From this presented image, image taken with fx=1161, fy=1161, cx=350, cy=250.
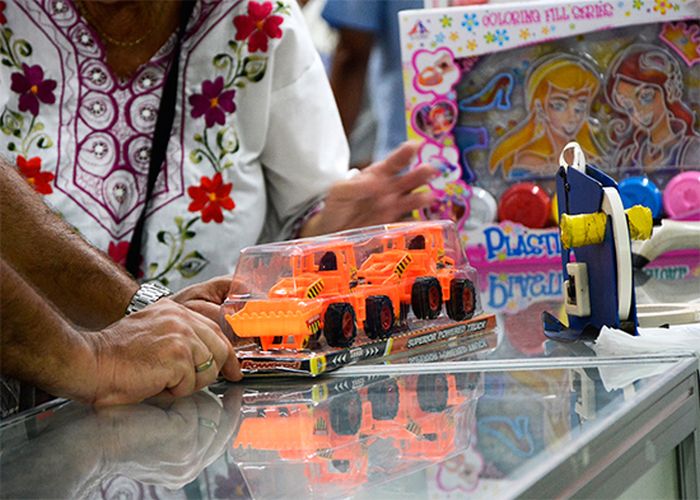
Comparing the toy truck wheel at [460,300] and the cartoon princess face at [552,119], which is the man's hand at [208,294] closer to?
the toy truck wheel at [460,300]

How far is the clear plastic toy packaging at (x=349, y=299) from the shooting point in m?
1.09

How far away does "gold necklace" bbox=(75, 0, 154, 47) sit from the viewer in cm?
170

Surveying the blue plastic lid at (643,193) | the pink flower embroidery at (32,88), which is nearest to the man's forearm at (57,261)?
the pink flower embroidery at (32,88)

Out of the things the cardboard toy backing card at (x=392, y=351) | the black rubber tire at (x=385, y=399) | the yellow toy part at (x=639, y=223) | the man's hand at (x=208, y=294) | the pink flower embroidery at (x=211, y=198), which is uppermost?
the pink flower embroidery at (x=211, y=198)

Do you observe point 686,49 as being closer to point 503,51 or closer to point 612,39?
point 612,39

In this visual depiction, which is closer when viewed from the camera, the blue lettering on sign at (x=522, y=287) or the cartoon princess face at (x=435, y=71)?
the blue lettering on sign at (x=522, y=287)

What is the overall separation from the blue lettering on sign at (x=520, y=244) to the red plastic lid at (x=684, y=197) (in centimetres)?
20

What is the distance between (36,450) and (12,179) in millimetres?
432

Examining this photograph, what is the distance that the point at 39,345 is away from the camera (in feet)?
3.14

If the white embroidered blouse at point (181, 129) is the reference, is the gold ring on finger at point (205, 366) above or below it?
below

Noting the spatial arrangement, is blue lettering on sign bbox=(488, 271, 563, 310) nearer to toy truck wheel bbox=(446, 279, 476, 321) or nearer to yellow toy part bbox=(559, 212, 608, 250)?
toy truck wheel bbox=(446, 279, 476, 321)

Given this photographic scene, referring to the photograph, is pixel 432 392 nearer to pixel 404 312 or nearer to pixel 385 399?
pixel 385 399

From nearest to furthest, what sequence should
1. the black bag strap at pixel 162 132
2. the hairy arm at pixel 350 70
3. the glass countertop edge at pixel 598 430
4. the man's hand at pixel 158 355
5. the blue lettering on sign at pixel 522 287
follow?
the glass countertop edge at pixel 598 430 → the man's hand at pixel 158 355 → the blue lettering on sign at pixel 522 287 → the black bag strap at pixel 162 132 → the hairy arm at pixel 350 70

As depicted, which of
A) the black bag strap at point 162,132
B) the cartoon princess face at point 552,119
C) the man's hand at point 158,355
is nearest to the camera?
the man's hand at point 158,355
